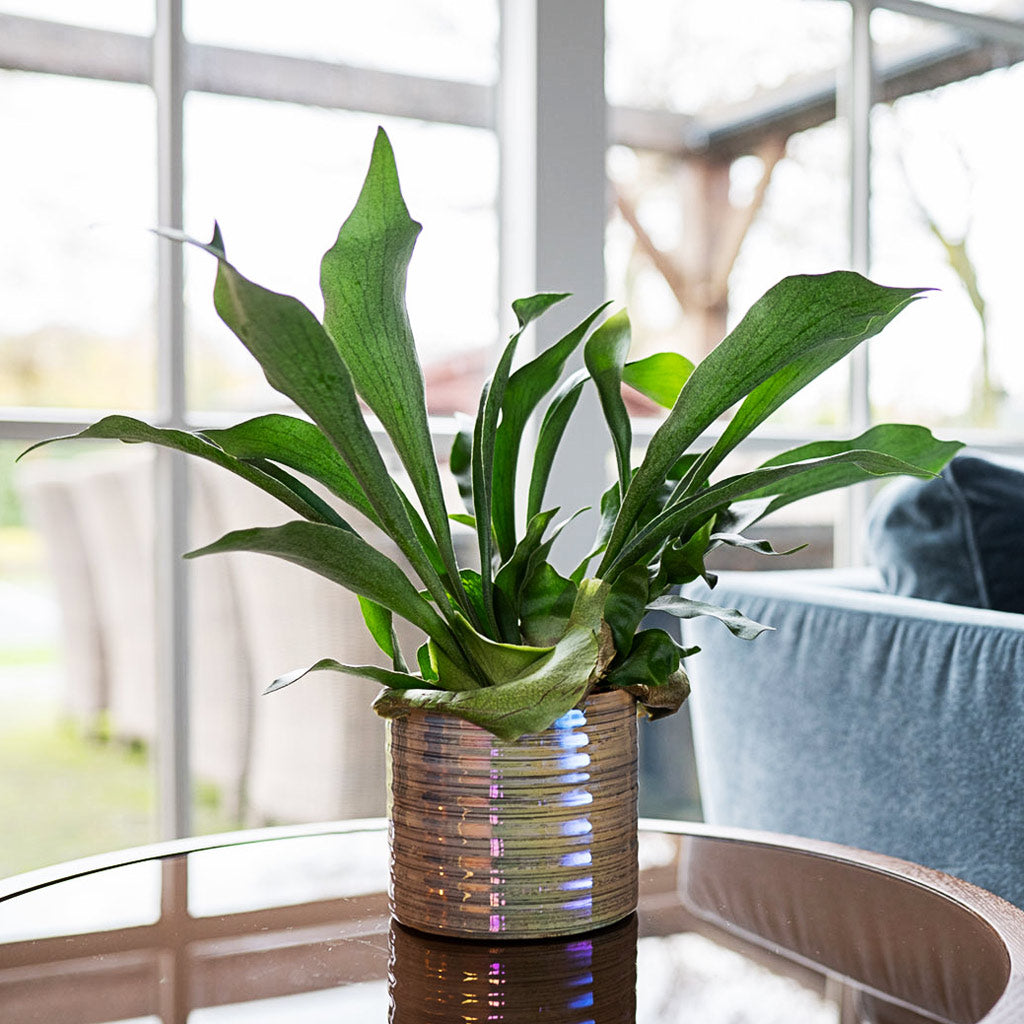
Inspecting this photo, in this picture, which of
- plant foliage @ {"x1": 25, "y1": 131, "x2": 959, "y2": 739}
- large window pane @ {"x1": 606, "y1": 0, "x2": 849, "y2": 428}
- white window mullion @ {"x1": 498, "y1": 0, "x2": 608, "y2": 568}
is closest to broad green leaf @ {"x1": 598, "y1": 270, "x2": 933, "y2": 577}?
plant foliage @ {"x1": 25, "y1": 131, "x2": 959, "y2": 739}

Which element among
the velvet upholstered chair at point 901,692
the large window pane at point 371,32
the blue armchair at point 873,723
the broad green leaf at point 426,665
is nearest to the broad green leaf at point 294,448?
the broad green leaf at point 426,665

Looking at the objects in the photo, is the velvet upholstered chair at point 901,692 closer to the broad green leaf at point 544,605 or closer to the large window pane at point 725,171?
the broad green leaf at point 544,605

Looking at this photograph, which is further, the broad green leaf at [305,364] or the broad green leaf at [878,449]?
the broad green leaf at [878,449]

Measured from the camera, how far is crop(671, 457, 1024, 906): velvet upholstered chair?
1.24m

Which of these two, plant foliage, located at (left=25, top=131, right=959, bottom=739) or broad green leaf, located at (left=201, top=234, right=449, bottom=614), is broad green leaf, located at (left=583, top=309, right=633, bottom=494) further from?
broad green leaf, located at (left=201, top=234, right=449, bottom=614)

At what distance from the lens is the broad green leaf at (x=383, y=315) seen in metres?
0.67

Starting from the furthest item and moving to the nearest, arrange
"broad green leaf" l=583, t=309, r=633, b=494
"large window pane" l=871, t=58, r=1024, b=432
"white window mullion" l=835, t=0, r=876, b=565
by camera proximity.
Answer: "large window pane" l=871, t=58, r=1024, b=432, "white window mullion" l=835, t=0, r=876, b=565, "broad green leaf" l=583, t=309, r=633, b=494

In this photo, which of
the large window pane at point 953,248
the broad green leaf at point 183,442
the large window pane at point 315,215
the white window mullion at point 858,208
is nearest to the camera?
the broad green leaf at point 183,442

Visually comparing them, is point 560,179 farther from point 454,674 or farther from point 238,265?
point 454,674

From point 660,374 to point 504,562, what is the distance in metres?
0.19

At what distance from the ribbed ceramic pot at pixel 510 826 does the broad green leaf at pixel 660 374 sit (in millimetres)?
260

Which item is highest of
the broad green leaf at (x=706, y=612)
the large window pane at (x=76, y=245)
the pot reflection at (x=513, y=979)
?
the large window pane at (x=76, y=245)

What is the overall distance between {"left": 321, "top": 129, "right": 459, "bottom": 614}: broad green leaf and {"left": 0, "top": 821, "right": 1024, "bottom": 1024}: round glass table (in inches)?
9.2

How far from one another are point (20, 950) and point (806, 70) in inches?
82.7
